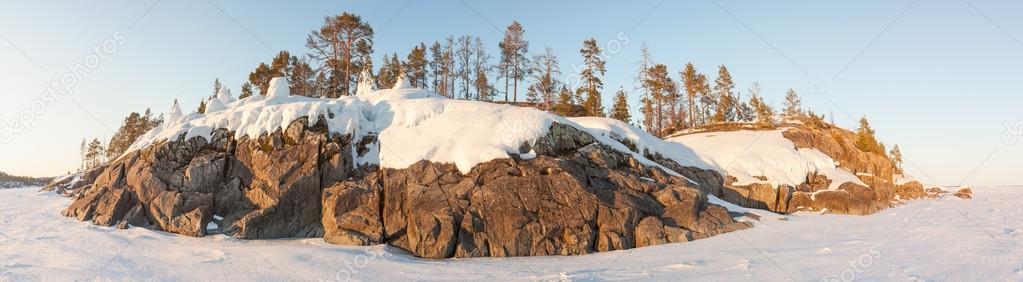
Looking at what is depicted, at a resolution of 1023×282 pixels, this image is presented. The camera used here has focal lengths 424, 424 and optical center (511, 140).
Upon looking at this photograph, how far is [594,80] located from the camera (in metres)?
45.9

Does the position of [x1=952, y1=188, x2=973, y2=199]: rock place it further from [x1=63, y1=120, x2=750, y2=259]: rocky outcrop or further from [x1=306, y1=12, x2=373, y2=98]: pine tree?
[x1=306, y1=12, x2=373, y2=98]: pine tree

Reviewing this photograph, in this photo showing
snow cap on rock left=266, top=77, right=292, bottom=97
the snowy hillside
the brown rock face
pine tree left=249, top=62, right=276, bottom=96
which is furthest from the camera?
pine tree left=249, top=62, right=276, bottom=96

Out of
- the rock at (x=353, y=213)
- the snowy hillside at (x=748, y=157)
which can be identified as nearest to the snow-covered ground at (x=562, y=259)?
the rock at (x=353, y=213)

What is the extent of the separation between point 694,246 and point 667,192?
390cm

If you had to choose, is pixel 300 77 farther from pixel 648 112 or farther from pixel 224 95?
pixel 648 112

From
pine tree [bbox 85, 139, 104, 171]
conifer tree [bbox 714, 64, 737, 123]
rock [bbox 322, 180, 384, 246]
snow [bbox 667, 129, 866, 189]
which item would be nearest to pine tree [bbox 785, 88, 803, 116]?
A: conifer tree [bbox 714, 64, 737, 123]

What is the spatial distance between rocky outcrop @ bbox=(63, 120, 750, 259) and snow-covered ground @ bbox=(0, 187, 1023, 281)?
93 centimetres

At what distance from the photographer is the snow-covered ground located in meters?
9.19

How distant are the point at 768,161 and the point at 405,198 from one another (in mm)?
21753

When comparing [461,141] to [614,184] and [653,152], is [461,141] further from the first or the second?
[653,152]

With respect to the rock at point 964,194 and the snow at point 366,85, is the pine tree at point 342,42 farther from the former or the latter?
the rock at point 964,194

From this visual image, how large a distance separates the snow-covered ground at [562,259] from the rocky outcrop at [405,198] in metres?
0.93

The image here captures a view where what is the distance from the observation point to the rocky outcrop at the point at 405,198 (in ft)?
46.2

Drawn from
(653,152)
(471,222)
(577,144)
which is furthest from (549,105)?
(471,222)
